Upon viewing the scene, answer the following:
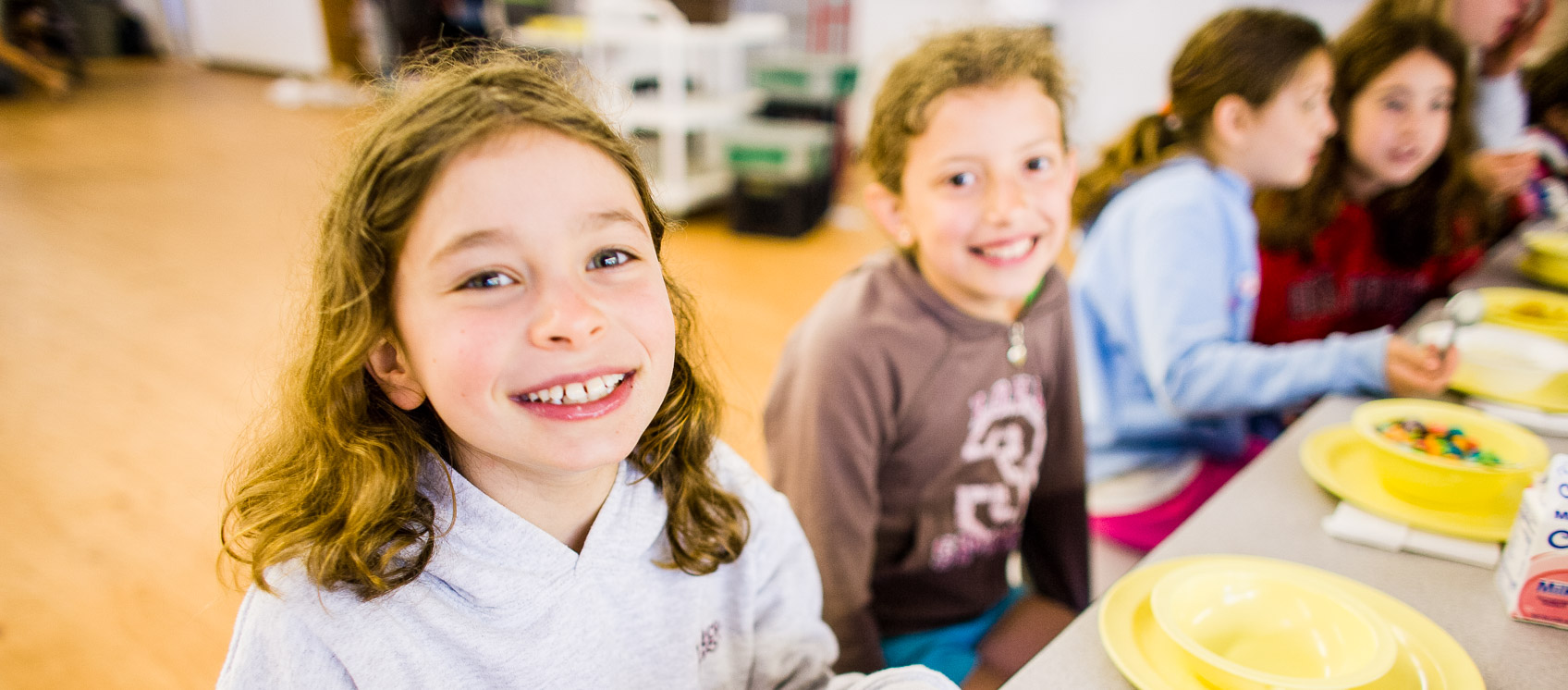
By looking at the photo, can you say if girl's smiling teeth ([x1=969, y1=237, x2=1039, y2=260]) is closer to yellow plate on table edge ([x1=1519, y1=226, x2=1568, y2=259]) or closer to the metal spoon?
the metal spoon

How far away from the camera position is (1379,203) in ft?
5.43

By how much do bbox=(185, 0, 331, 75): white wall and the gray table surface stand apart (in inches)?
337

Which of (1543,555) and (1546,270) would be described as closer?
(1543,555)

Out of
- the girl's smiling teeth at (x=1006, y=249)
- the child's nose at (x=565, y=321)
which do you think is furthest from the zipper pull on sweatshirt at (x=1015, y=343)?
the child's nose at (x=565, y=321)

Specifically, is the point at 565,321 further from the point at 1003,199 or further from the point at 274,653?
the point at 1003,199

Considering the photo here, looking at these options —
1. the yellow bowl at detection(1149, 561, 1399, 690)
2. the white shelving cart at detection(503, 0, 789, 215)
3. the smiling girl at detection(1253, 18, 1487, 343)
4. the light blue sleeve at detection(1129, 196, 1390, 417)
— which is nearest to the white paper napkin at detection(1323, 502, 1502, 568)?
the yellow bowl at detection(1149, 561, 1399, 690)

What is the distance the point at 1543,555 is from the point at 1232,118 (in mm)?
848

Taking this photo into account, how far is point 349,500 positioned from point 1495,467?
38.4 inches

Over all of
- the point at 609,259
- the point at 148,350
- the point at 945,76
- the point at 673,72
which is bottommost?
the point at 148,350

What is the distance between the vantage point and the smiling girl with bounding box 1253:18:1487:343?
4.64 ft

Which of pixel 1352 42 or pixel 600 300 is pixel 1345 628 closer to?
pixel 600 300

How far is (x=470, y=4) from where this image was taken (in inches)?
233

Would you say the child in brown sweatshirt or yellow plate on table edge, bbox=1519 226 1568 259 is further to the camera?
yellow plate on table edge, bbox=1519 226 1568 259

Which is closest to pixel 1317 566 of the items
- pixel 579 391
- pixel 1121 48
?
pixel 579 391
